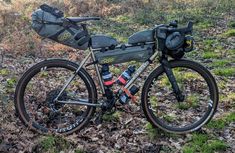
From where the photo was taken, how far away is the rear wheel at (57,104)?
6215 millimetres

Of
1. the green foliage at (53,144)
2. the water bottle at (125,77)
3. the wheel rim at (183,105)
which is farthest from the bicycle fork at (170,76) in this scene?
the green foliage at (53,144)

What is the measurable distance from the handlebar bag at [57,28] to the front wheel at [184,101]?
1338mm

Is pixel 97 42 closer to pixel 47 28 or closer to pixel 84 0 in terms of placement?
pixel 47 28

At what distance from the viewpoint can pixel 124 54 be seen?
6320 mm

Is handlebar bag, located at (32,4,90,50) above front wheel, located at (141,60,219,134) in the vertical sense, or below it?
above

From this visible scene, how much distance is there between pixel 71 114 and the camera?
274 inches

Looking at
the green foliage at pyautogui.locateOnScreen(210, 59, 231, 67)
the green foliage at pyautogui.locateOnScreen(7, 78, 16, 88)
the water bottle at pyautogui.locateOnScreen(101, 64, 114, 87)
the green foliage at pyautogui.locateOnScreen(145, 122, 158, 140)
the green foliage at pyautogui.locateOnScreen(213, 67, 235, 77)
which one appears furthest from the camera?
the green foliage at pyautogui.locateOnScreen(210, 59, 231, 67)

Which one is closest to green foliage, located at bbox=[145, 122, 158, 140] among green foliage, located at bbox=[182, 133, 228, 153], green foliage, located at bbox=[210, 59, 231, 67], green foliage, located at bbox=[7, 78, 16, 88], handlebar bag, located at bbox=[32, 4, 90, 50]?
green foliage, located at bbox=[182, 133, 228, 153]

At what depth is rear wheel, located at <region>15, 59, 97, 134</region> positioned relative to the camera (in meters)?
6.21

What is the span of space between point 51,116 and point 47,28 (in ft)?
5.23

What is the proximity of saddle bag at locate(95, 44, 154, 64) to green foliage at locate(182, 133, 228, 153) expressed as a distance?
166cm

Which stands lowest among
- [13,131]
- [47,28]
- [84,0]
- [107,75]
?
[13,131]

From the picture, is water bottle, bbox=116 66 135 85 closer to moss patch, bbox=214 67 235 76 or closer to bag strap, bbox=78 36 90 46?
bag strap, bbox=78 36 90 46

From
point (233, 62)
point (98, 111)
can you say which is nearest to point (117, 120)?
point (98, 111)
